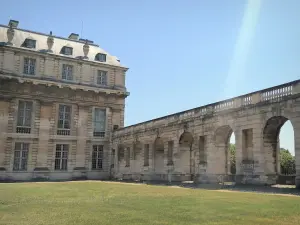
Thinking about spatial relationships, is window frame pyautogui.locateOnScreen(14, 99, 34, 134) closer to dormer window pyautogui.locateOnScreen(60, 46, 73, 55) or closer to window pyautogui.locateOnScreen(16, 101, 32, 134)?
window pyautogui.locateOnScreen(16, 101, 32, 134)

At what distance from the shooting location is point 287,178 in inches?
818

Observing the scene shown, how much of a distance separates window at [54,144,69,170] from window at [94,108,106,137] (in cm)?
413

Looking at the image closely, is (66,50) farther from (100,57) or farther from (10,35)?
(10,35)

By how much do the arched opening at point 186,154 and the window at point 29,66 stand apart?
19410 millimetres

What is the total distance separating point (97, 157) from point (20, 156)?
8.68 m

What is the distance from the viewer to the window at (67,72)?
3925 cm

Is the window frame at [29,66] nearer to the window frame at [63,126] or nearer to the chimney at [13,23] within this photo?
the window frame at [63,126]

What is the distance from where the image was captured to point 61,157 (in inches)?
1497

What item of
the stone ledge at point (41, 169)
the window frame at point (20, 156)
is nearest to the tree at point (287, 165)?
the stone ledge at point (41, 169)

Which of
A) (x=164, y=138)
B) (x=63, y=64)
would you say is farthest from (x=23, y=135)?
(x=164, y=138)

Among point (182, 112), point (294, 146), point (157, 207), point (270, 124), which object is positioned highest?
point (182, 112)

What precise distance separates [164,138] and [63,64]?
16617 mm

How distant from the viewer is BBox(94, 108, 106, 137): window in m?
40.4

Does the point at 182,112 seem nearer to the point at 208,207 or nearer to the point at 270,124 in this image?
the point at 270,124
